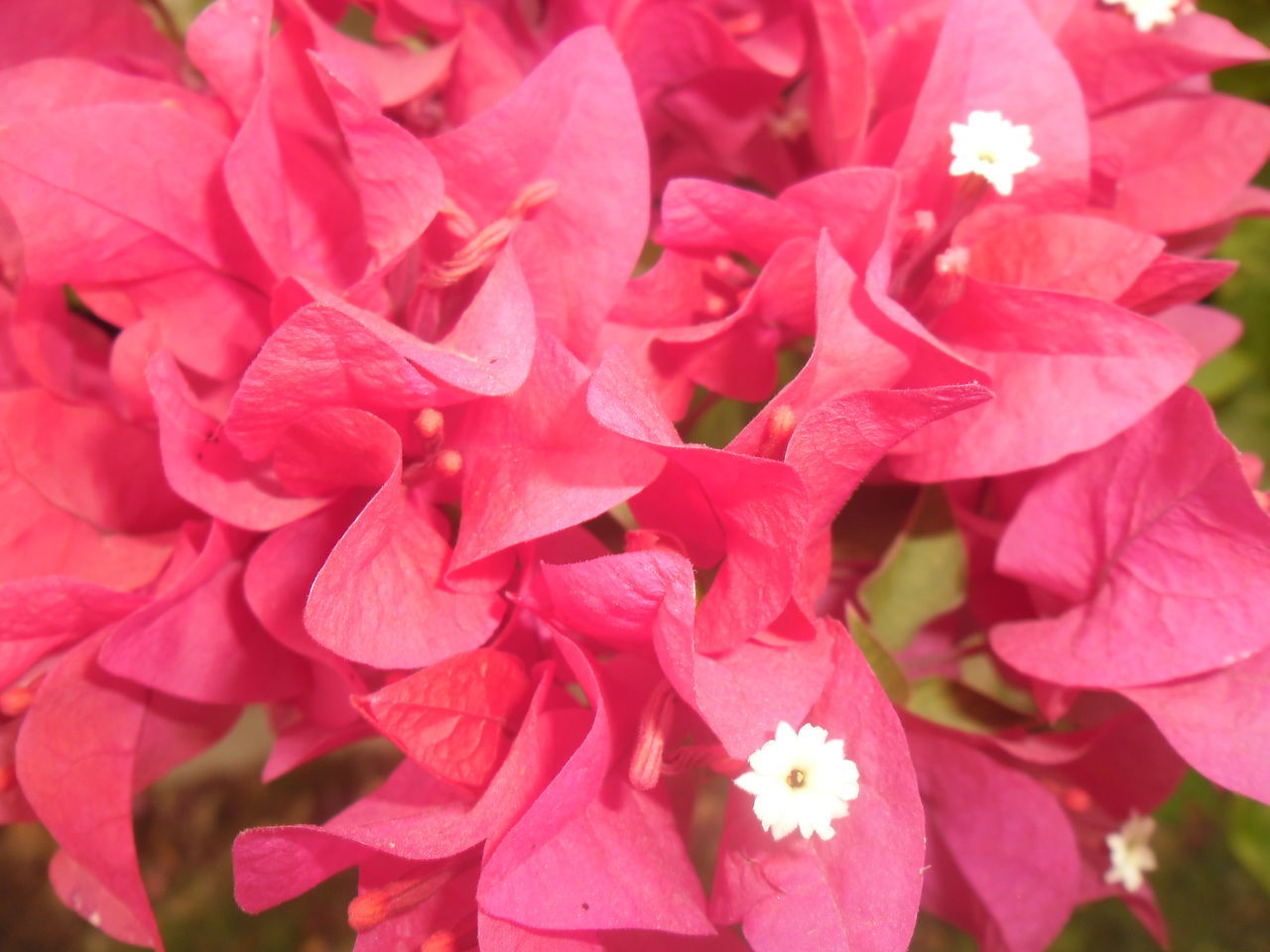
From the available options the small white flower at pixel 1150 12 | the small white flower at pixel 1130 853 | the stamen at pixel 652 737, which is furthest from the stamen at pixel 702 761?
the small white flower at pixel 1150 12

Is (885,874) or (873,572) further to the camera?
(873,572)

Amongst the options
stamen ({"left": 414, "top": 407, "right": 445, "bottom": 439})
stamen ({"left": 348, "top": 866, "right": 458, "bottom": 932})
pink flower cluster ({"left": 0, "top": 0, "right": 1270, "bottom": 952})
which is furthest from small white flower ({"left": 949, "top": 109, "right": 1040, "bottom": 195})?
stamen ({"left": 348, "top": 866, "right": 458, "bottom": 932})

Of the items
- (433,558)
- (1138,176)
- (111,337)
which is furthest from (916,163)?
(111,337)

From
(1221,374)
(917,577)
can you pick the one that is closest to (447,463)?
(917,577)

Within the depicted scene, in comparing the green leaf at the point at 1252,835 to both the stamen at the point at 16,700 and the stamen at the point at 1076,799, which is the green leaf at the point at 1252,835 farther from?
the stamen at the point at 16,700

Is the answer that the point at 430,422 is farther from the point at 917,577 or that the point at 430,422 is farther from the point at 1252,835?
the point at 1252,835

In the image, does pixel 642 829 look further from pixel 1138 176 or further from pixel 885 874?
pixel 1138 176
